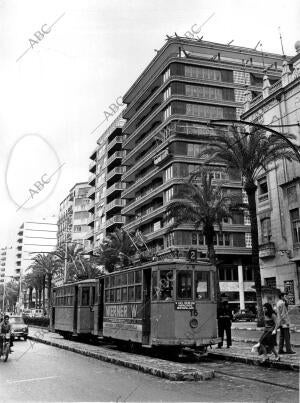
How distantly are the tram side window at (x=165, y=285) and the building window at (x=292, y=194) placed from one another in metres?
20.8

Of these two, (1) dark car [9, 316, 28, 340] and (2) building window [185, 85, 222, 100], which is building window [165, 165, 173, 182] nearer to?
(2) building window [185, 85, 222, 100]

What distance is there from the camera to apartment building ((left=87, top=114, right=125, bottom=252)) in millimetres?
71125

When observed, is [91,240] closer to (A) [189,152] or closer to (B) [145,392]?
(A) [189,152]

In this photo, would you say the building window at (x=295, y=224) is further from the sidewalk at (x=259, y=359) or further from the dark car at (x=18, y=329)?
the dark car at (x=18, y=329)

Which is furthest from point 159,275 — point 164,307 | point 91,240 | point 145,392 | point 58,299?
point 91,240

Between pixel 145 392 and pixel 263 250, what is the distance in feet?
92.7

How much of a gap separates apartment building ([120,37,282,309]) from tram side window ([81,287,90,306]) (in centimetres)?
2629

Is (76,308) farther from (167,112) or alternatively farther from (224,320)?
(167,112)

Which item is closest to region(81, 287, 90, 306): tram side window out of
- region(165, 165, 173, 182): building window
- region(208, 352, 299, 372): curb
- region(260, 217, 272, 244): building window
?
region(208, 352, 299, 372): curb

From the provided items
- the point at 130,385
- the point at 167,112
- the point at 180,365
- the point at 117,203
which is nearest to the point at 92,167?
the point at 117,203

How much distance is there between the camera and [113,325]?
1741 cm

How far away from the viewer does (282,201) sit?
110 feet

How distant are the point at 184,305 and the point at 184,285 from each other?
24.6 inches

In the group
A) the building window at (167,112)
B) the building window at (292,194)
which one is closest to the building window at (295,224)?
the building window at (292,194)
